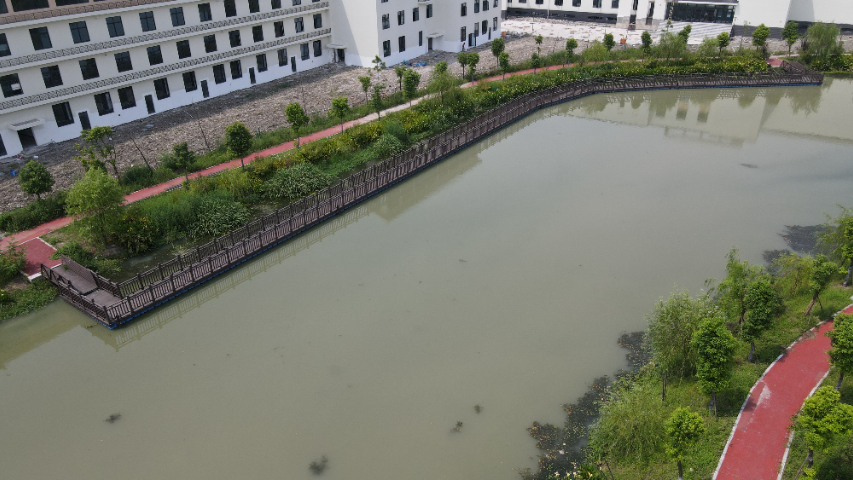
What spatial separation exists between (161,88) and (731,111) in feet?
124

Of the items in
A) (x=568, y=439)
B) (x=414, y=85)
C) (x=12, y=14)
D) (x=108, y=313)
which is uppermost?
(x=12, y=14)

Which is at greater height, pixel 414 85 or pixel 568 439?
pixel 414 85

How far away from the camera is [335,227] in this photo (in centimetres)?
2509

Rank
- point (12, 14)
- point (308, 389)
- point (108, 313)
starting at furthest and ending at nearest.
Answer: point (12, 14)
point (108, 313)
point (308, 389)

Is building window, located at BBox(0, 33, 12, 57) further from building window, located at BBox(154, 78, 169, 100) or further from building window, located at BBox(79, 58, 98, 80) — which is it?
building window, located at BBox(154, 78, 169, 100)

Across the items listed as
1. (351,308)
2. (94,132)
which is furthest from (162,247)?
(351,308)

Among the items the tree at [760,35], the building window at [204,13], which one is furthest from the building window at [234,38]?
the tree at [760,35]

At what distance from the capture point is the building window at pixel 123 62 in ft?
111

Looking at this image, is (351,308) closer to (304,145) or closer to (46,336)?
(46,336)

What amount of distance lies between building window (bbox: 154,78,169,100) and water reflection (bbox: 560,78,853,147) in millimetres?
26343

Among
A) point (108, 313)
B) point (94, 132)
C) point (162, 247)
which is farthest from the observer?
point (94, 132)

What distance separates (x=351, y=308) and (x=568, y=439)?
8492 mm

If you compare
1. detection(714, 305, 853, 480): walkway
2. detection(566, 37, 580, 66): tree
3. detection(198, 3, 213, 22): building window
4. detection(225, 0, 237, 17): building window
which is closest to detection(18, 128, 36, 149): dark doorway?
Answer: detection(198, 3, 213, 22): building window

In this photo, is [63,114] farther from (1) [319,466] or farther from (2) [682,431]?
(2) [682,431]
